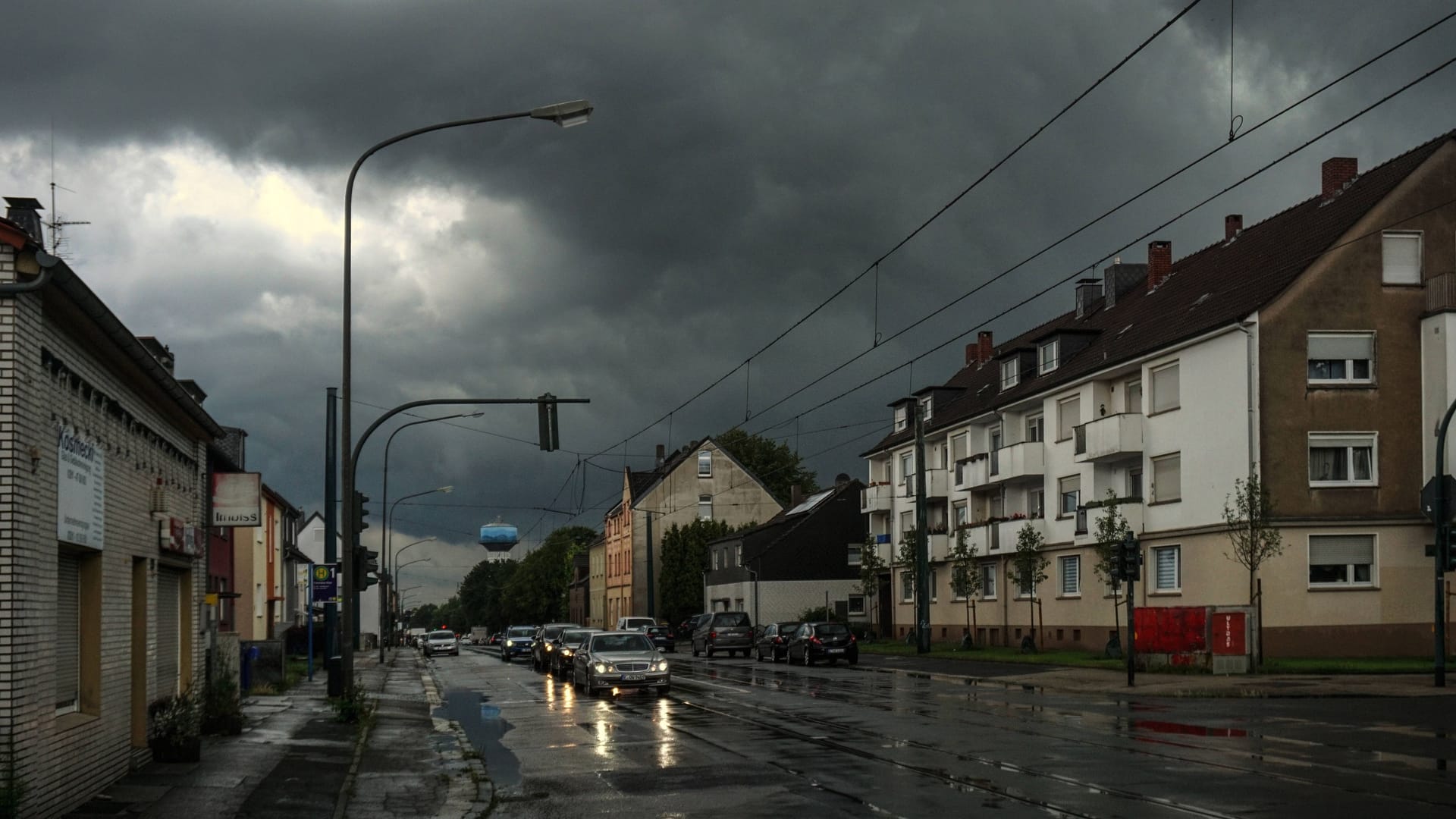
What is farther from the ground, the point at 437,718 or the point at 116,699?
the point at 116,699

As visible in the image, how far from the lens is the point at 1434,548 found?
28016 millimetres

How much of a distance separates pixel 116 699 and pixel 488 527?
11411 centimetres

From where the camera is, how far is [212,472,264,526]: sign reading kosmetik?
2248 cm

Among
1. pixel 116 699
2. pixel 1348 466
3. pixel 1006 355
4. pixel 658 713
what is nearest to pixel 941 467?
pixel 1006 355

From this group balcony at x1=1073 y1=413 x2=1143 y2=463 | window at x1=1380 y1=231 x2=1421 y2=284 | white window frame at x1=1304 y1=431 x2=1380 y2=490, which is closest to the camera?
white window frame at x1=1304 y1=431 x2=1380 y2=490

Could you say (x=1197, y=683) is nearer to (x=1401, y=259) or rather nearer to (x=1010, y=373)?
(x=1401, y=259)

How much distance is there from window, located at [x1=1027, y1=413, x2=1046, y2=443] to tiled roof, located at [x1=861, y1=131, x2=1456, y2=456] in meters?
1.15

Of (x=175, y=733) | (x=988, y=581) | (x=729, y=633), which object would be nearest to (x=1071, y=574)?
(x=988, y=581)

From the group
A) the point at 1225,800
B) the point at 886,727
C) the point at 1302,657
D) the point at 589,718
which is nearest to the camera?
the point at 1225,800

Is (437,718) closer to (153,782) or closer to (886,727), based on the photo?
(886,727)

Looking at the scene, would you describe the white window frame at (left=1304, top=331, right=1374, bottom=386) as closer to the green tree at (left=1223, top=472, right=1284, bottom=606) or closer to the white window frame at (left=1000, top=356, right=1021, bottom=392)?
the green tree at (left=1223, top=472, right=1284, bottom=606)

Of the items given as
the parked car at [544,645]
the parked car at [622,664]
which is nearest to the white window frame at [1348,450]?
the parked car at [622,664]

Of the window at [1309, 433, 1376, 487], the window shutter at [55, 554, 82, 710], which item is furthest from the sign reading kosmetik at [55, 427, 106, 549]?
the window at [1309, 433, 1376, 487]

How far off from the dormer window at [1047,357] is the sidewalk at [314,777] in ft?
104
